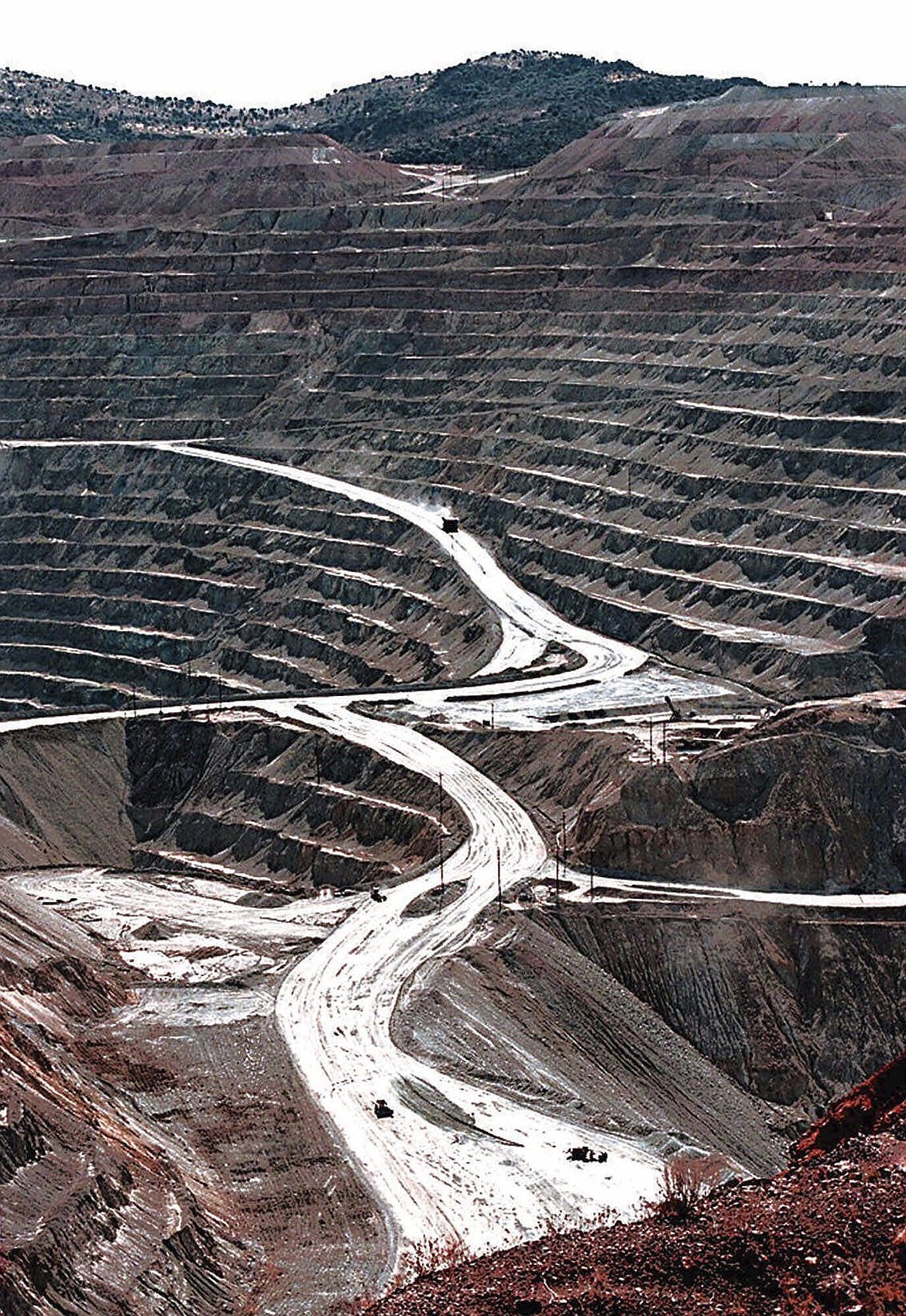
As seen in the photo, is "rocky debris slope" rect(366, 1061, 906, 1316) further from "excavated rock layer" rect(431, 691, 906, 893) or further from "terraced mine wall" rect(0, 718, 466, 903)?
"terraced mine wall" rect(0, 718, 466, 903)

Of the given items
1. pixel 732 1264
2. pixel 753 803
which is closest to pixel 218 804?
pixel 753 803

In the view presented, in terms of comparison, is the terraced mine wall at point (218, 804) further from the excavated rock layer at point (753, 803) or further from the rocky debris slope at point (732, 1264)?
the rocky debris slope at point (732, 1264)

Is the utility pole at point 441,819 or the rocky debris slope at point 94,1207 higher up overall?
the rocky debris slope at point 94,1207

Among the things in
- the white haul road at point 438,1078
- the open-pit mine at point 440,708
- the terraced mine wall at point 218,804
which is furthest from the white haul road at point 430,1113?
the terraced mine wall at point 218,804

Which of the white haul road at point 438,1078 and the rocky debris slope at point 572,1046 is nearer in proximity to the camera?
the white haul road at point 438,1078

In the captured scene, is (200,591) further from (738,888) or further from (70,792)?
(738,888)

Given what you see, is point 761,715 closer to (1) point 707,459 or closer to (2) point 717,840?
(2) point 717,840

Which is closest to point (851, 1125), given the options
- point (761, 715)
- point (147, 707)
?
point (761, 715)
